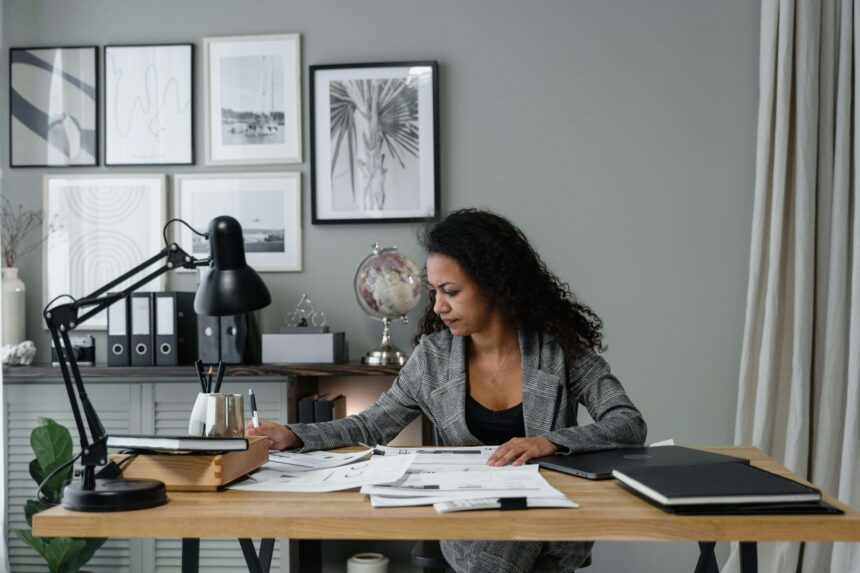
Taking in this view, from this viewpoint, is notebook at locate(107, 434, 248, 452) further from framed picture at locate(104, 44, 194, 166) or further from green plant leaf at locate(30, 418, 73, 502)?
framed picture at locate(104, 44, 194, 166)

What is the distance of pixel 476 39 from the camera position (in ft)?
11.0

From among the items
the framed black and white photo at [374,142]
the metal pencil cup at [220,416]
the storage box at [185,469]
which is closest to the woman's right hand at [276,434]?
the metal pencil cup at [220,416]

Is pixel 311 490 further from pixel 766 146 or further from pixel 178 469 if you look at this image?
pixel 766 146

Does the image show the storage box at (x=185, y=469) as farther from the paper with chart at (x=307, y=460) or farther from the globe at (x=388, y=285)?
the globe at (x=388, y=285)

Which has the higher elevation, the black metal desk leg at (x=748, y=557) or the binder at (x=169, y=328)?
the binder at (x=169, y=328)

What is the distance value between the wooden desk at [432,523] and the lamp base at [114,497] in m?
0.02

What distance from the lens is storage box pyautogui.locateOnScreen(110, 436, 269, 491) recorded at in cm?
143

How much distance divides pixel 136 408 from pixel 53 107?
125 centimetres

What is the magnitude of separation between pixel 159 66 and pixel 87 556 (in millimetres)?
1787

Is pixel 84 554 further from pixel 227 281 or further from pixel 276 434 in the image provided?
pixel 227 281

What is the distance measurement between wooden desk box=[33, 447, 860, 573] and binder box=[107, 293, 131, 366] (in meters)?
1.90

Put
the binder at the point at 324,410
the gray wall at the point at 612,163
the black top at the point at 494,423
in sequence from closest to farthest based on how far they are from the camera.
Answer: the black top at the point at 494,423 < the binder at the point at 324,410 < the gray wall at the point at 612,163

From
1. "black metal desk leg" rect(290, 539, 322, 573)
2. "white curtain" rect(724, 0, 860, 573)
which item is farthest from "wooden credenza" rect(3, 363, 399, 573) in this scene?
"white curtain" rect(724, 0, 860, 573)

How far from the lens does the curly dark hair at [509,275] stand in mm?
2156
